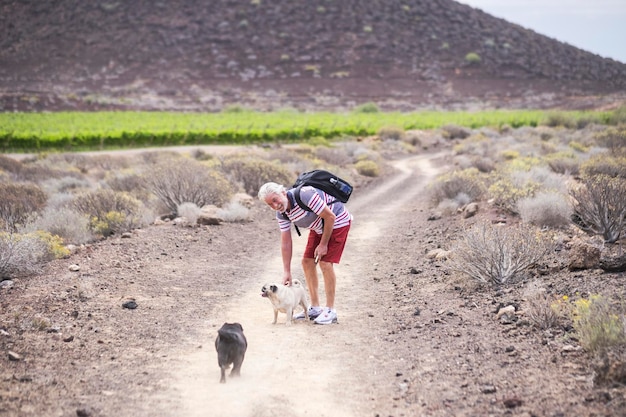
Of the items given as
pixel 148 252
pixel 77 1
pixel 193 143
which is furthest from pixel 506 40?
pixel 148 252

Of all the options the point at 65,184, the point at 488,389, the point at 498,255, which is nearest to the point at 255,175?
the point at 65,184

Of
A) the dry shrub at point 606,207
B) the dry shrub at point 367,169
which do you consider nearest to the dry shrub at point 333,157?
the dry shrub at point 367,169

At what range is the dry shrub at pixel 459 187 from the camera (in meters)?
16.1

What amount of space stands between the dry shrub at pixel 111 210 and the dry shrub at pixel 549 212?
7.81 metres

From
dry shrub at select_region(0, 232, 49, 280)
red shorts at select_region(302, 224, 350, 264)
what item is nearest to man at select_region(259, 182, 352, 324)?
red shorts at select_region(302, 224, 350, 264)

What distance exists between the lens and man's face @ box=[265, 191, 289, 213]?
6.62 m

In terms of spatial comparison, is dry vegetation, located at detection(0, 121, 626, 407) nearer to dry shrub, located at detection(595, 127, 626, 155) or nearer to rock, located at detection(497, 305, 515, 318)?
rock, located at detection(497, 305, 515, 318)

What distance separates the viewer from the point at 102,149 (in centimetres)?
3772

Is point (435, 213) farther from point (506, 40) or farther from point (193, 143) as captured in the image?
point (506, 40)

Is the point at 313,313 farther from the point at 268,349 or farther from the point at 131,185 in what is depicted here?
the point at 131,185

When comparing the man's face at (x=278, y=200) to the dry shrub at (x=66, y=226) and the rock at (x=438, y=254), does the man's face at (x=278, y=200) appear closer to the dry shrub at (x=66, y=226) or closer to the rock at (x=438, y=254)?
the rock at (x=438, y=254)

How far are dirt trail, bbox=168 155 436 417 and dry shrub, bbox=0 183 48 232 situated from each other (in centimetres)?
582

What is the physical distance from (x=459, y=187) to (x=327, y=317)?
983 cm

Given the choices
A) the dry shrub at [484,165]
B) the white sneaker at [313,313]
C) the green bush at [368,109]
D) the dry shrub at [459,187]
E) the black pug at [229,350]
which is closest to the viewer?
the black pug at [229,350]
